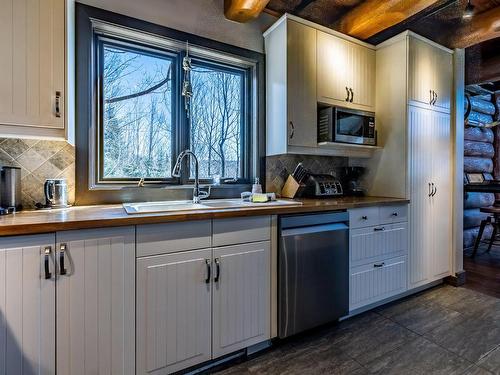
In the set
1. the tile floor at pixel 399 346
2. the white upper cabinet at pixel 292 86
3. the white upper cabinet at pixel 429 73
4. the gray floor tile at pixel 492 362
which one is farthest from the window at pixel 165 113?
the gray floor tile at pixel 492 362

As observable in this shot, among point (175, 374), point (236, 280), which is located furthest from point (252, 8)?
point (175, 374)

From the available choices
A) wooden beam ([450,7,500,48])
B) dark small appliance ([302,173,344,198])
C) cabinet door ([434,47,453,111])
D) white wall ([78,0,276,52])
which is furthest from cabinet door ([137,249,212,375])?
wooden beam ([450,7,500,48])

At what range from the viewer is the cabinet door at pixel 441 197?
2.73 metres

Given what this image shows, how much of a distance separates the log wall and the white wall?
4034 millimetres

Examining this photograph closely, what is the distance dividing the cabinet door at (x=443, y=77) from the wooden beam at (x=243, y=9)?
1889 mm

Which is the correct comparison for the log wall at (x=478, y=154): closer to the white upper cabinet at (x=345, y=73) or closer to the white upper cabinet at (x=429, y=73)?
the white upper cabinet at (x=429, y=73)

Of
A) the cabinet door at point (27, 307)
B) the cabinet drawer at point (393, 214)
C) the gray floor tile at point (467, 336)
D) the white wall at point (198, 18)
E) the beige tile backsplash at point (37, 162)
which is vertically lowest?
the gray floor tile at point (467, 336)

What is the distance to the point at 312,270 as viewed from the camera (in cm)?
189

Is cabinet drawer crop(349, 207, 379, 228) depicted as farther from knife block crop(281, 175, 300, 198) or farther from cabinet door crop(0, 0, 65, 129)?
cabinet door crop(0, 0, 65, 129)

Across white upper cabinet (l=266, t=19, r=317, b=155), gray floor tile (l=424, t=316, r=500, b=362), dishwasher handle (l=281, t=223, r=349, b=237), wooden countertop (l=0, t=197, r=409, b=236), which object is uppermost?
white upper cabinet (l=266, t=19, r=317, b=155)

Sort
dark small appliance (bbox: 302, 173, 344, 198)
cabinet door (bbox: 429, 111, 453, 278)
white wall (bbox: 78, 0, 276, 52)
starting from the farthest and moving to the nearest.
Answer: cabinet door (bbox: 429, 111, 453, 278), dark small appliance (bbox: 302, 173, 344, 198), white wall (bbox: 78, 0, 276, 52)

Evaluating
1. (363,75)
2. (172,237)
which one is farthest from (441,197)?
(172,237)

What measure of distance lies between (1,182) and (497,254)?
571 cm

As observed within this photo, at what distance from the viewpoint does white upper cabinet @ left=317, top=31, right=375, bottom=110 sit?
2.42 m
